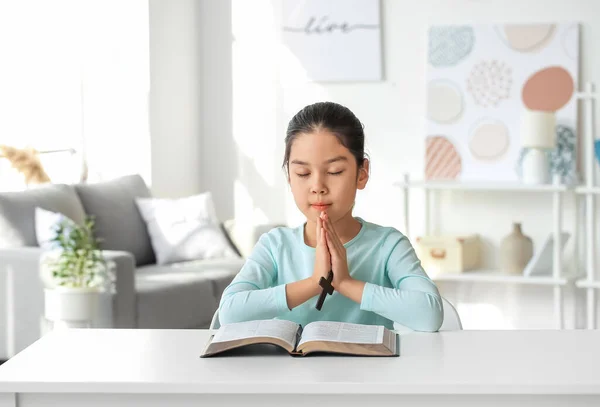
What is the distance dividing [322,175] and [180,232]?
3307 mm

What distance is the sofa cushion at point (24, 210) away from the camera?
4051 millimetres

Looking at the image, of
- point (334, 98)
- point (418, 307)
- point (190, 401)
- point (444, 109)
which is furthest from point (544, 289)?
point (190, 401)

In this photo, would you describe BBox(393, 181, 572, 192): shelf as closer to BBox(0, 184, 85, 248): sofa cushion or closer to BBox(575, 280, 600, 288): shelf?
BBox(575, 280, 600, 288): shelf

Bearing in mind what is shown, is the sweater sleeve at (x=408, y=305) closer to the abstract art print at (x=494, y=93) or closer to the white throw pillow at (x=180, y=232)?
the white throw pillow at (x=180, y=232)

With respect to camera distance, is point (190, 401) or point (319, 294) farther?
point (319, 294)

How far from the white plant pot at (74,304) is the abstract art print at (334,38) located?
2.36 meters

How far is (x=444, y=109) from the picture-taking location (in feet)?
17.3

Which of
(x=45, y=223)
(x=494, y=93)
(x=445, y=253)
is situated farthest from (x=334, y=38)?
(x=45, y=223)

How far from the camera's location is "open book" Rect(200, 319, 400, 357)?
1.51 m

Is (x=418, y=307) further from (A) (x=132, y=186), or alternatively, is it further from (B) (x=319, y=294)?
→ (A) (x=132, y=186)

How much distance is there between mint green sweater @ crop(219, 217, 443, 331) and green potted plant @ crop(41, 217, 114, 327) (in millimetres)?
1910

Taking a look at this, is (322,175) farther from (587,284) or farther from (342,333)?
(587,284)

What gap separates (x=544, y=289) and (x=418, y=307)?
142 inches

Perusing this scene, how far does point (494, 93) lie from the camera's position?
5.20 meters
